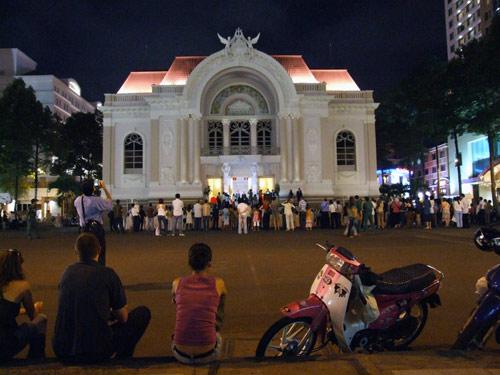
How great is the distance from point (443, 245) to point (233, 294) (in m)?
9.34

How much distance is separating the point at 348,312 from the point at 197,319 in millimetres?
1498

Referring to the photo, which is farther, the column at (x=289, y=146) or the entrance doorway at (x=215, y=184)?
the entrance doorway at (x=215, y=184)

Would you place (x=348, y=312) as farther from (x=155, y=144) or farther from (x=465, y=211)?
(x=155, y=144)

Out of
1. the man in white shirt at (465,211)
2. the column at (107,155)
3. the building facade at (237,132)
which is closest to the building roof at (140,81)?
the building facade at (237,132)

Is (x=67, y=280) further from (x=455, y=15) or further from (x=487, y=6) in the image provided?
(x=455, y=15)

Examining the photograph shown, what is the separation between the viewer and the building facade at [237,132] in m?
33.4

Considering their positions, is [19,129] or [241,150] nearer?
[241,150]

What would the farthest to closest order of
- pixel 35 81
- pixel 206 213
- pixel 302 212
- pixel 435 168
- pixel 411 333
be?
pixel 35 81 → pixel 435 168 → pixel 302 212 → pixel 206 213 → pixel 411 333

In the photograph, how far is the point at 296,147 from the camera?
33812 millimetres

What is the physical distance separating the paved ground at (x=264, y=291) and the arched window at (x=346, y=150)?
20.1 meters

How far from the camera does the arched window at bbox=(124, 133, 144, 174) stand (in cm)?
3569

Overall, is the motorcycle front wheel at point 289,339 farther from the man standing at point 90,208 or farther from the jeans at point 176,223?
the jeans at point 176,223

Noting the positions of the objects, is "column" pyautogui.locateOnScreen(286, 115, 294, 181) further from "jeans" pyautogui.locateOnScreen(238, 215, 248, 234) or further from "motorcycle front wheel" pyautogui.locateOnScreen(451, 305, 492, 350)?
"motorcycle front wheel" pyautogui.locateOnScreen(451, 305, 492, 350)

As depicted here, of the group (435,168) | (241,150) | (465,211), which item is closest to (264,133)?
(241,150)
